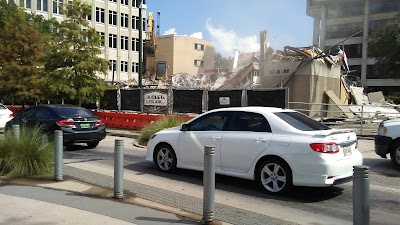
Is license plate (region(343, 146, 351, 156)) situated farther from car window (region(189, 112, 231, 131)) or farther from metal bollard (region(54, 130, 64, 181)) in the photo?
metal bollard (region(54, 130, 64, 181))

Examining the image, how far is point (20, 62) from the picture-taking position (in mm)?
23094

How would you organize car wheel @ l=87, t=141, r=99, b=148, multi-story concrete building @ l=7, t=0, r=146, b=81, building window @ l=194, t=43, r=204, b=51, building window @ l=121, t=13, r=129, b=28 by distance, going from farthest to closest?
building window @ l=194, t=43, r=204, b=51
building window @ l=121, t=13, r=129, b=28
multi-story concrete building @ l=7, t=0, r=146, b=81
car wheel @ l=87, t=141, r=99, b=148

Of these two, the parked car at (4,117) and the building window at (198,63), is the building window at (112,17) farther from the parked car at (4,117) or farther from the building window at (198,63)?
the parked car at (4,117)

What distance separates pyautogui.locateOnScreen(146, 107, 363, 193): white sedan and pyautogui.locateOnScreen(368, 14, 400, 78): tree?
42.5 metres

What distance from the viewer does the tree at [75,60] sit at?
19641 mm

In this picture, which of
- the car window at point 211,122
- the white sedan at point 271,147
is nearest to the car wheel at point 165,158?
the white sedan at point 271,147

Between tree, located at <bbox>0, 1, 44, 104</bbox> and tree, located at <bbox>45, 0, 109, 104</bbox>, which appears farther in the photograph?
tree, located at <bbox>0, 1, 44, 104</bbox>

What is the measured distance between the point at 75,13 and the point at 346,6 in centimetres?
5864

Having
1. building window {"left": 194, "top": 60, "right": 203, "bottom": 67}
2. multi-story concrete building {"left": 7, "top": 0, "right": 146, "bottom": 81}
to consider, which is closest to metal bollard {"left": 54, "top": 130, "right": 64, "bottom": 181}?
multi-story concrete building {"left": 7, "top": 0, "right": 146, "bottom": 81}

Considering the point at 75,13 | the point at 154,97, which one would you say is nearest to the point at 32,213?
the point at 154,97

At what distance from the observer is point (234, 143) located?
7.27 m

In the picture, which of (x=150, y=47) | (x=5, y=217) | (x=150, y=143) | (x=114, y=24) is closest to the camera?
(x=5, y=217)

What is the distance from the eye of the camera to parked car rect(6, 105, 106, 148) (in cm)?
1156

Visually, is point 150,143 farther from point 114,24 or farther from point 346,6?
point 346,6
